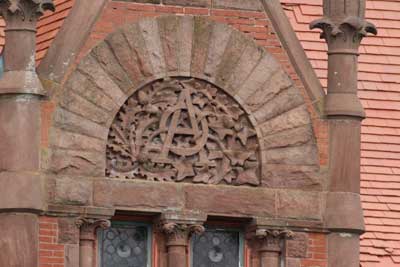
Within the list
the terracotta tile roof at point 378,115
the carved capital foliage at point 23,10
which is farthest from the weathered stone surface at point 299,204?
the carved capital foliage at point 23,10

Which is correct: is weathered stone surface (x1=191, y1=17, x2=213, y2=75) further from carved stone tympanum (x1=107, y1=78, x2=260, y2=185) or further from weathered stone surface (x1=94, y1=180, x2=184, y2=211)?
weathered stone surface (x1=94, y1=180, x2=184, y2=211)

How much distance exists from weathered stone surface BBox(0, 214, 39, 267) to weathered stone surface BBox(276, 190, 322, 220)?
2774mm

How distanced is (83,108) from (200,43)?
151 cm

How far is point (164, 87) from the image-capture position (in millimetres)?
35031

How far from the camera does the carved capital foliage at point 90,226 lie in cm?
3447

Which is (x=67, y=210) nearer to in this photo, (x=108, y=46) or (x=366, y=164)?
(x=108, y=46)

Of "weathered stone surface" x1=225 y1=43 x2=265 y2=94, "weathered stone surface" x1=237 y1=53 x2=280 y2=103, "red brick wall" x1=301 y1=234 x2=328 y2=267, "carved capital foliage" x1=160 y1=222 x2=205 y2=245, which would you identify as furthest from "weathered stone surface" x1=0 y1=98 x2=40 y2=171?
"red brick wall" x1=301 y1=234 x2=328 y2=267

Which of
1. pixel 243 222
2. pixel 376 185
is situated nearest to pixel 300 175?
pixel 243 222

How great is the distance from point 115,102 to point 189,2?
1.47 metres

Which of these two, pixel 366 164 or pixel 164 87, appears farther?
pixel 366 164

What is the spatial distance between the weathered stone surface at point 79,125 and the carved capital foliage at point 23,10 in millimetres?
994

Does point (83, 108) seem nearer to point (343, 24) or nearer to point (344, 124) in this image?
point (344, 124)

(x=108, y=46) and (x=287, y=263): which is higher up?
(x=108, y=46)

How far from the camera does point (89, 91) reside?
34719 millimetres
